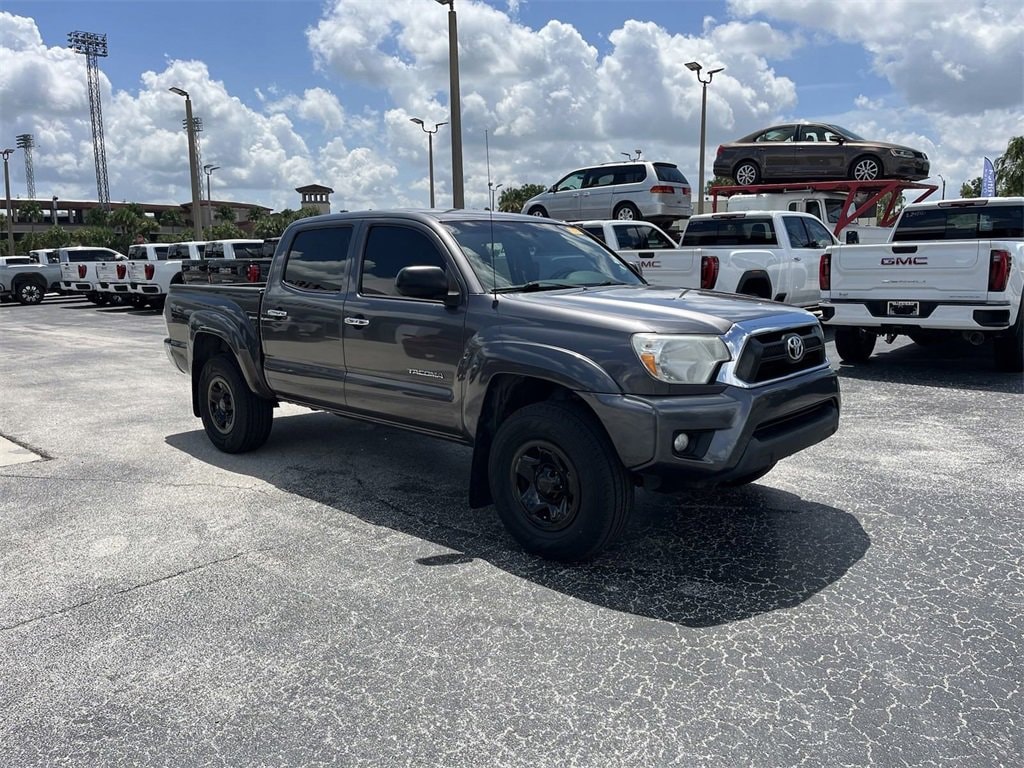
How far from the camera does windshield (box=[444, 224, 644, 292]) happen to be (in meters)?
4.85

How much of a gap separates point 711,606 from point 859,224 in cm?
1700

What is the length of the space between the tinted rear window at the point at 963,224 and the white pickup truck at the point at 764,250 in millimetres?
1602

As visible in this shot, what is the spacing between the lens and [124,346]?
14.2 m

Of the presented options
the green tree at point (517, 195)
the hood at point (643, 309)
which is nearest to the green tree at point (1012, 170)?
the green tree at point (517, 195)

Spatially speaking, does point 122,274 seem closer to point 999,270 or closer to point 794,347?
point 999,270

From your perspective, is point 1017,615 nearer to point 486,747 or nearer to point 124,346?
point 486,747

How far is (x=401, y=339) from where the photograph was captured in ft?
16.2

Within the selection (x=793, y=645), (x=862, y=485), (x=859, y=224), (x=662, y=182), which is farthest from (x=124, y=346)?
(x=859, y=224)

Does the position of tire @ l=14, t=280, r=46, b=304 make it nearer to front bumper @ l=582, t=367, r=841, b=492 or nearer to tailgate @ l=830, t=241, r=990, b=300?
tailgate @ l=830, t=241, r=990, b=300

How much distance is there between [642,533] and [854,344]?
688cm

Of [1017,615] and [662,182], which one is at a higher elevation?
[662,182]

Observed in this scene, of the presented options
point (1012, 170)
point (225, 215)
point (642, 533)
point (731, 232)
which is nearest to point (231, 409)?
point (642, 533)

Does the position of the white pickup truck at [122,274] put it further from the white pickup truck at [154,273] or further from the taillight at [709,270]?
the taillight at [709,270]

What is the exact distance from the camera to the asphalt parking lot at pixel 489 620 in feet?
9.23
